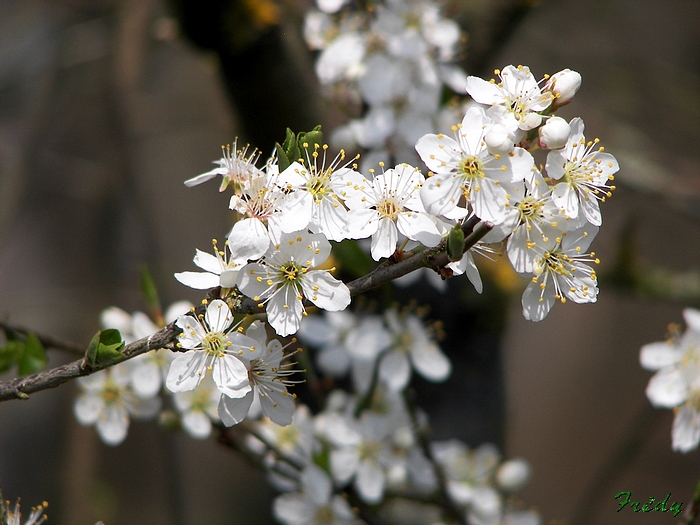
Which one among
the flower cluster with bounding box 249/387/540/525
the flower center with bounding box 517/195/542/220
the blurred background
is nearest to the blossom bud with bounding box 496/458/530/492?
the flower cluster with bounding box 249/387/540/525

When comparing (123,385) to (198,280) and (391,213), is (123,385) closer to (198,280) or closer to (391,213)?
(198,280)

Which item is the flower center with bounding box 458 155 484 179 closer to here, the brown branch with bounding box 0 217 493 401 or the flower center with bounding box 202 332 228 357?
the brown branch with bounding box 0 217 493 401

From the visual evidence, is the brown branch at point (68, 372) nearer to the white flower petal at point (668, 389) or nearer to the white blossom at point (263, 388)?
the white blossom at point (263, 388)

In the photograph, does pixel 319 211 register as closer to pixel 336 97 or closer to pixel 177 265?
pixel 336 97

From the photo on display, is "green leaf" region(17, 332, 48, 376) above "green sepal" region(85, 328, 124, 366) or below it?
above

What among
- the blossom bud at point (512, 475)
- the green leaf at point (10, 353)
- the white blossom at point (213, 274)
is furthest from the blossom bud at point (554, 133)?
the blossom bud at point (512, 475)

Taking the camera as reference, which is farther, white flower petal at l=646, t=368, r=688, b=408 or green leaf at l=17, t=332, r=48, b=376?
white flower petal at l=646, t=368, r=688, b=408

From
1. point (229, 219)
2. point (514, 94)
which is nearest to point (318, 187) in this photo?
point (514, 94)
